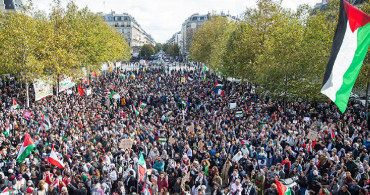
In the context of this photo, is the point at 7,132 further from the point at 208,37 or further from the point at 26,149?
the point at 208,37

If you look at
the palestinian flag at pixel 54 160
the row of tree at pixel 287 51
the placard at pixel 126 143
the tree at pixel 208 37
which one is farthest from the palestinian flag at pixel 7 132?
the tree at pixel 208 37

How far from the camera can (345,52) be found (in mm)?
5207

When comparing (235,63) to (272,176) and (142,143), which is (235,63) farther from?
(272,176)

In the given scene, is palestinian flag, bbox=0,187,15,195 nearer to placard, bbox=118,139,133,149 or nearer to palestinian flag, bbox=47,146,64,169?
palestinian flag, bbox=47,146,64,169

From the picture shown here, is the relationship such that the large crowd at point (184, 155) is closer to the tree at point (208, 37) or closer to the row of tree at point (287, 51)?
the row of tree at point (287, 51)

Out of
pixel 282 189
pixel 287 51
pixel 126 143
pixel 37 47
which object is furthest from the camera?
pixel 37 47

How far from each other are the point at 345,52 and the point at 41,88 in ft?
73.6

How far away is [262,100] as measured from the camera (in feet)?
90.5

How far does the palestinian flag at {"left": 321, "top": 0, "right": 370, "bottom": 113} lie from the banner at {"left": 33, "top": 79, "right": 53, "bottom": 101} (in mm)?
21521

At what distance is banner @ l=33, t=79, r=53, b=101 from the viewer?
881 inches

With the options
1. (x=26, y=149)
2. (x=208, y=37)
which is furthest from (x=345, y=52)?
(x=208, y=37)

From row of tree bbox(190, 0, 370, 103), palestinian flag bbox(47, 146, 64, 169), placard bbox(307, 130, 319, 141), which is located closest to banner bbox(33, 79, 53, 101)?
palestinian flag bbox(47, 146, 64, 169)

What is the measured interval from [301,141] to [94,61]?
2900 cm

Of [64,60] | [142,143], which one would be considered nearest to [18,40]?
[64,60]
